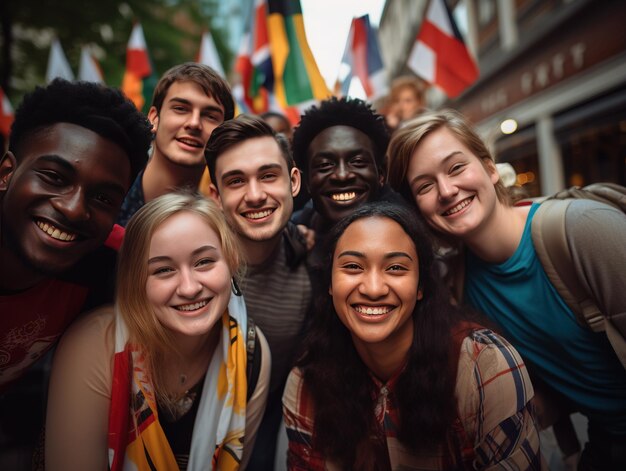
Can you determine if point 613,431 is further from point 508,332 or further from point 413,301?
Result: point 413,301

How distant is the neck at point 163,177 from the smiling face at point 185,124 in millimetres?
85

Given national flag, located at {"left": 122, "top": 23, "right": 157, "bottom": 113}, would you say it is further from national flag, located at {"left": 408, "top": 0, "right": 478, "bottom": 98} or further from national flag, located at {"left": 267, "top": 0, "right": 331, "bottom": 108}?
national flag, located at {"left": 408, "top": 0, "right": 478, "bottom": 98}

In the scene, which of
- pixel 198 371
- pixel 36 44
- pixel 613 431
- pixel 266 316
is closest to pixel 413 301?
pixel 266 316

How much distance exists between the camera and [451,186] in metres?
2.38

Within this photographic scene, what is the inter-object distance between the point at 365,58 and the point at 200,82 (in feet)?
14.5

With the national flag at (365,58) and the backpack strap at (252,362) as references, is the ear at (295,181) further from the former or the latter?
the national flag at (365,58)

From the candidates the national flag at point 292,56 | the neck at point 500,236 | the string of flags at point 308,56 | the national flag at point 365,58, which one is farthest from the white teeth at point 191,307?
the national flag at point 365,58

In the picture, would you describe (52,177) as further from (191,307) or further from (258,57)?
(258,57)

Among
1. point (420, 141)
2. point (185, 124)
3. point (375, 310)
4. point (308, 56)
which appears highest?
point (308, 56)

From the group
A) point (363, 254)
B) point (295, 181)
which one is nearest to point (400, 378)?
point (363, 254)

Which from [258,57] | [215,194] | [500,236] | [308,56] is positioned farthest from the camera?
[258,57]

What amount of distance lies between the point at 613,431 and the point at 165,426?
244cm

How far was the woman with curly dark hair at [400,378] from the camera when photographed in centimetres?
192

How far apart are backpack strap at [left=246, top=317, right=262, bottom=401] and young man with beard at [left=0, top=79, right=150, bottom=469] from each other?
92 cm
